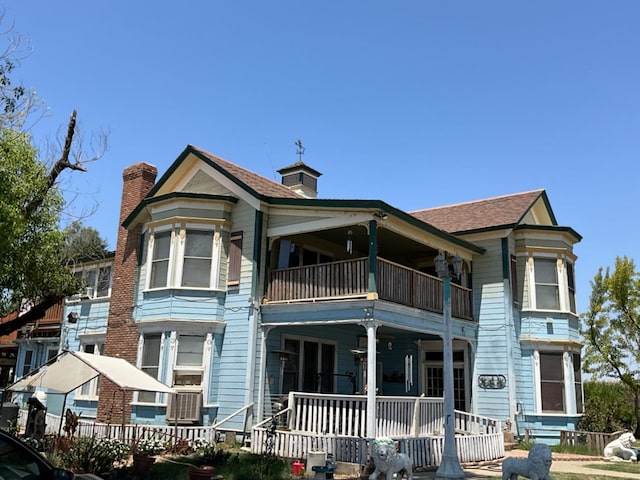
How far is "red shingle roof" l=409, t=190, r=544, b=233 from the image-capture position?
67.9ft

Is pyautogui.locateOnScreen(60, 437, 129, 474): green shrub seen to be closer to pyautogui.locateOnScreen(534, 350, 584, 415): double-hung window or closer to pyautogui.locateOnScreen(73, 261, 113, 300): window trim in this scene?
pyautogui.locateOnScreen(73, 261, 113, 300): window trim

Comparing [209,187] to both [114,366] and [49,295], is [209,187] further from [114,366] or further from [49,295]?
[114,366]

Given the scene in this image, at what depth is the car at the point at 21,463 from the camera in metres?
5.11

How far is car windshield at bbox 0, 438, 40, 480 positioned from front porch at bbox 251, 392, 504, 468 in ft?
27.9

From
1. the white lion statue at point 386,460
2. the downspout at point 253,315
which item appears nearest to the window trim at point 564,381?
the downspout at point 253,315

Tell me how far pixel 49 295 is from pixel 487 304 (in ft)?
43.7

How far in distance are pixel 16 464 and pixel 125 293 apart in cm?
1403

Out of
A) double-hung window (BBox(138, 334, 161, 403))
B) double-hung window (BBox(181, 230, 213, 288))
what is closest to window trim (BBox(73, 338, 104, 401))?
double-hung window (BBox(138, 334, 161, 403))

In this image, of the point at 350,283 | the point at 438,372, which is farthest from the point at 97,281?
the point at 438,372

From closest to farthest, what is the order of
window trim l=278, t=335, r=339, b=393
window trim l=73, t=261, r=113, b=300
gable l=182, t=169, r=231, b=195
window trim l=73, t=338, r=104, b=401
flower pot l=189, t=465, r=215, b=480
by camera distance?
flower pot l=189, t=465, r=215, b=480, window trim l=278, t=335, r=339, b=393, gable l=182, t=169, r=231, b=195, window trim l=73, t=338, r=104, b=401, window trim l=73, t=261, r=113, b=300

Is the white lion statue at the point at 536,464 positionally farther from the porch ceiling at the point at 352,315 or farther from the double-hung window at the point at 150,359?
the double-hung window at the point at 150,359

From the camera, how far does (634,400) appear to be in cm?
2484

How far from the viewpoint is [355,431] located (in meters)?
13.6

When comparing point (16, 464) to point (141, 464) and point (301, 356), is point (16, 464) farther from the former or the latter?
point (301, 356)
